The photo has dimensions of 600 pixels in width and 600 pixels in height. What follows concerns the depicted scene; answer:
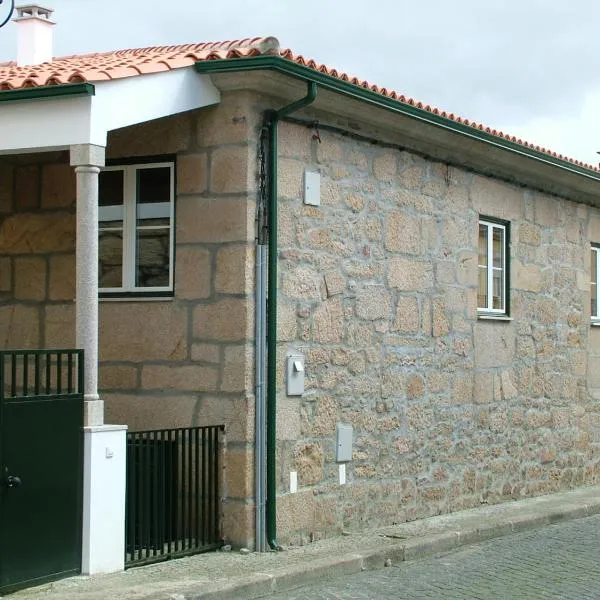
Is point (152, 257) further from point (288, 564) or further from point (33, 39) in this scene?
point (33, 39)

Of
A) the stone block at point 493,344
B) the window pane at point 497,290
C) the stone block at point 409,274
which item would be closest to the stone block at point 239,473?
the stone block at point 409,274

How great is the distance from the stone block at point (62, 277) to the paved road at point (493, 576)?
10.4ft

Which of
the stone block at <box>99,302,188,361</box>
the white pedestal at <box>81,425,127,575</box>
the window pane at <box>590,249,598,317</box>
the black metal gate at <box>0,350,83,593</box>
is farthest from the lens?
the window pane at <box>590,249,598,317</box>

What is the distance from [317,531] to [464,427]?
2.67 metres

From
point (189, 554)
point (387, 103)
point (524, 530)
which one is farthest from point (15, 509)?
point (524, 530)

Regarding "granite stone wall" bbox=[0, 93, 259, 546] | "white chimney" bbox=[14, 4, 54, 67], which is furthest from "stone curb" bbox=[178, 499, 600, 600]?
"white chimney" bbox=[14, 4, 54, 67]

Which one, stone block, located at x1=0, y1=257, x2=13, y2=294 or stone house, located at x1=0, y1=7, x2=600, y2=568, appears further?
stone block, located at x1=0, y1=257, x2=13, y2=294

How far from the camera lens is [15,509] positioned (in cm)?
769

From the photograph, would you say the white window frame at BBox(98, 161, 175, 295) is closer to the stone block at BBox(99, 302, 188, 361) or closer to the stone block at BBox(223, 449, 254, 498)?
the stone block at BBox(99, 302, 188, 361)

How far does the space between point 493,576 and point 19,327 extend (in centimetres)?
428

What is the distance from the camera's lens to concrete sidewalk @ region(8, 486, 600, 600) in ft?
25.5

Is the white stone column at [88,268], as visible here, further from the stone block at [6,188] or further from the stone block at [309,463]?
the stone block at [6,188]

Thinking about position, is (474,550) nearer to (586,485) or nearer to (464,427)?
(464,427)

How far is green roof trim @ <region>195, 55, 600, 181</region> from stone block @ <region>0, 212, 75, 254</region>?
186 cm
